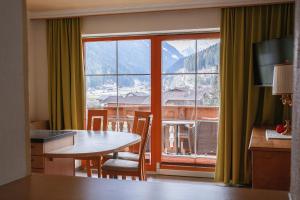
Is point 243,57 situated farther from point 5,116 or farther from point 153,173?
point 5,116

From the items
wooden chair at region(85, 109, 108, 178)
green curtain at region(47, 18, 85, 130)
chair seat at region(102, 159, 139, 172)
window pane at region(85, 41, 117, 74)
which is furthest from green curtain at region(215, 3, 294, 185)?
green curtain at region(47, 18, 85, 130)

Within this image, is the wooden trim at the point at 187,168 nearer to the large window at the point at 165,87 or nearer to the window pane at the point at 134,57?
the large window at the point at 165,87

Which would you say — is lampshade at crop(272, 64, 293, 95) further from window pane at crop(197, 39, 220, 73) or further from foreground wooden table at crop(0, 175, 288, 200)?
foreground wooden table at crop(0, 175, 288, 200)

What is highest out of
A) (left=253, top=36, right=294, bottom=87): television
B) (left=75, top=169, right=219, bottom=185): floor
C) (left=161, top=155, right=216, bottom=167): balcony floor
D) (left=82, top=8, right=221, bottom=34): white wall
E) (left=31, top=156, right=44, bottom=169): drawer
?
(left=82, top=8, right=221, bottom=34): white wall

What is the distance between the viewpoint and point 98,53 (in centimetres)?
477

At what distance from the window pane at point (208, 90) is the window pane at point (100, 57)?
1.29 m

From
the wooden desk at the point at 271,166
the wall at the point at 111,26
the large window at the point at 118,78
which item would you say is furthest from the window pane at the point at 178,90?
the wooden desk at the point at 271,166

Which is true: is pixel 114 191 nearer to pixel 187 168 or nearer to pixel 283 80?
pixel 283 80

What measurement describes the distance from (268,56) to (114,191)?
3141 mm

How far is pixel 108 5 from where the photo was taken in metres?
4.19

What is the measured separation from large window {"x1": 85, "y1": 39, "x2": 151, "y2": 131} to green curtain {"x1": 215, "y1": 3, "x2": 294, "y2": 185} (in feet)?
3.73

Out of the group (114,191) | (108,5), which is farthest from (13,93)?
(108,5)

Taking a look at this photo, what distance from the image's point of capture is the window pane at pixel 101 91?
4.73 m

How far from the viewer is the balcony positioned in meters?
4.39
